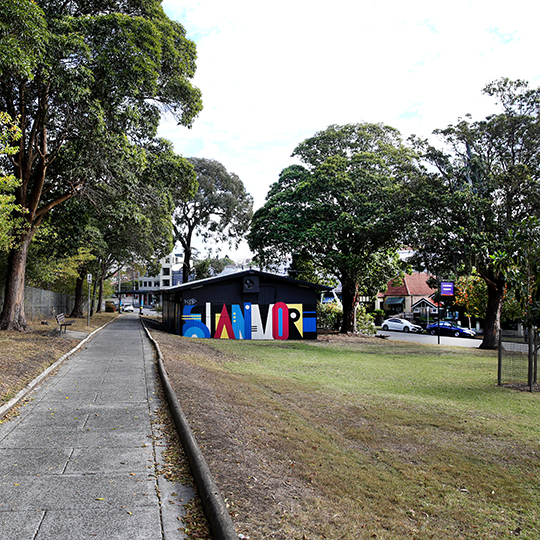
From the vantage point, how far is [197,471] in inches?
184

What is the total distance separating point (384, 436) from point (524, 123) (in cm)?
2060

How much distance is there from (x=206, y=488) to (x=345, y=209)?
26.6m

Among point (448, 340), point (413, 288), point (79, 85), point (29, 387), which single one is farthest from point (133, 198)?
point (413, 288)

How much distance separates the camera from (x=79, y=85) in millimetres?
14258

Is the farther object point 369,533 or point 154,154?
point 154,154

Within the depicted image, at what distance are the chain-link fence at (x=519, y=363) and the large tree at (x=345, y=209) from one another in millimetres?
12789

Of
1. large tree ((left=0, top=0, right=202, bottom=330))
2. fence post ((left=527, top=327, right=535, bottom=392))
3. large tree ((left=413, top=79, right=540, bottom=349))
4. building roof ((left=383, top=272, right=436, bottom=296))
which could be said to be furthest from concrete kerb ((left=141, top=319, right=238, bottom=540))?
building roof ((left=383, top=272, right=436, bottom=296))

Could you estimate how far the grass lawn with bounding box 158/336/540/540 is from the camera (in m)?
4.35

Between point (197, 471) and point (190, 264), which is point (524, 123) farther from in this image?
point (190, 264)

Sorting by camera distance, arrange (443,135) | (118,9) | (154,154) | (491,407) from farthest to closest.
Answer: (443,135), (154,154), (118,9), (491,407)

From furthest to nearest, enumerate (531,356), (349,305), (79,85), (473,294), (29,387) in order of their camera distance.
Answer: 1. (473,294)
2. (349,305)
3. (79,85)
4. (531,356)
5. (29,387)

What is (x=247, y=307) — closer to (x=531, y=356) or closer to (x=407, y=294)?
(x=531, y=356)

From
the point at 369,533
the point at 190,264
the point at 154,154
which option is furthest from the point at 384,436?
the point at 190,264

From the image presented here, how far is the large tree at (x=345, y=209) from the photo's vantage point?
27.4m
